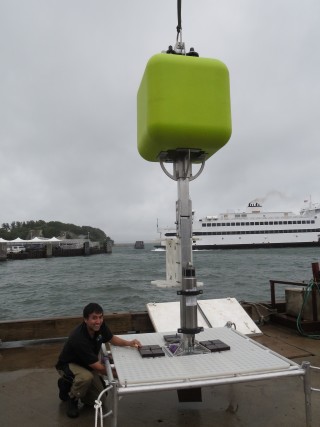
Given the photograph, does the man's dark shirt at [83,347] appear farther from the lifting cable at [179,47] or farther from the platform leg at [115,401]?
the lifting cable at [179,47]

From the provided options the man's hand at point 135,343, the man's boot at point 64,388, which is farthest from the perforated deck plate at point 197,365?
the man's boot at point 64,388

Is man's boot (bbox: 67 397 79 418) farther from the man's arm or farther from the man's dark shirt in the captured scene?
the man's arm

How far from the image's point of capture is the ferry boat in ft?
219

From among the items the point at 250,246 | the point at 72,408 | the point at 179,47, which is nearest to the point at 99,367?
the point at 72,408

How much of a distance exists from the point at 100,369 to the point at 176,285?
88 cm

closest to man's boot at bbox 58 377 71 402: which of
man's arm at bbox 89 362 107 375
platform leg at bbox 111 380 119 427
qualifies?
man's arm at bbox 89 362 107 375

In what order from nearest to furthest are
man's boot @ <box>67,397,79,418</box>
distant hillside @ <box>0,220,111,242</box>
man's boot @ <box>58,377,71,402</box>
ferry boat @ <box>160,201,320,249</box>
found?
1. man's boot @ <box>67,397,79,418</box>
2. man's boot @ <box>58,377,71,402</box>
3. ferry boat @ <box>160,201,320,249</box>
4. distant hillside @ <box>0,220,111,242</box>

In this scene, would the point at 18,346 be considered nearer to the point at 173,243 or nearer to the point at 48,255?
the point at 173,243

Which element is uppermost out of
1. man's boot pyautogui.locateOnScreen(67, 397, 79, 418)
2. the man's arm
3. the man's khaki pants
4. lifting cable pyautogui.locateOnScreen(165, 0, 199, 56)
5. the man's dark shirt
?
lifting cable pyautogui.locateOnScreen(165, 0, 199, 56)

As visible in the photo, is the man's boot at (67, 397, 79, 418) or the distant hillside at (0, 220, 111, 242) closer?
the man's boot at (67, 397, 79, 418)

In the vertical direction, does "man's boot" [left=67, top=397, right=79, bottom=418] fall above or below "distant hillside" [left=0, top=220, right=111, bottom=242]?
below

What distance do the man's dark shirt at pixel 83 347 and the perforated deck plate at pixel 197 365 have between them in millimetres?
161

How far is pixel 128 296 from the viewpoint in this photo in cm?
1755

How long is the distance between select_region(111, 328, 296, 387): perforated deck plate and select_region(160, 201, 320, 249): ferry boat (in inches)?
2475
